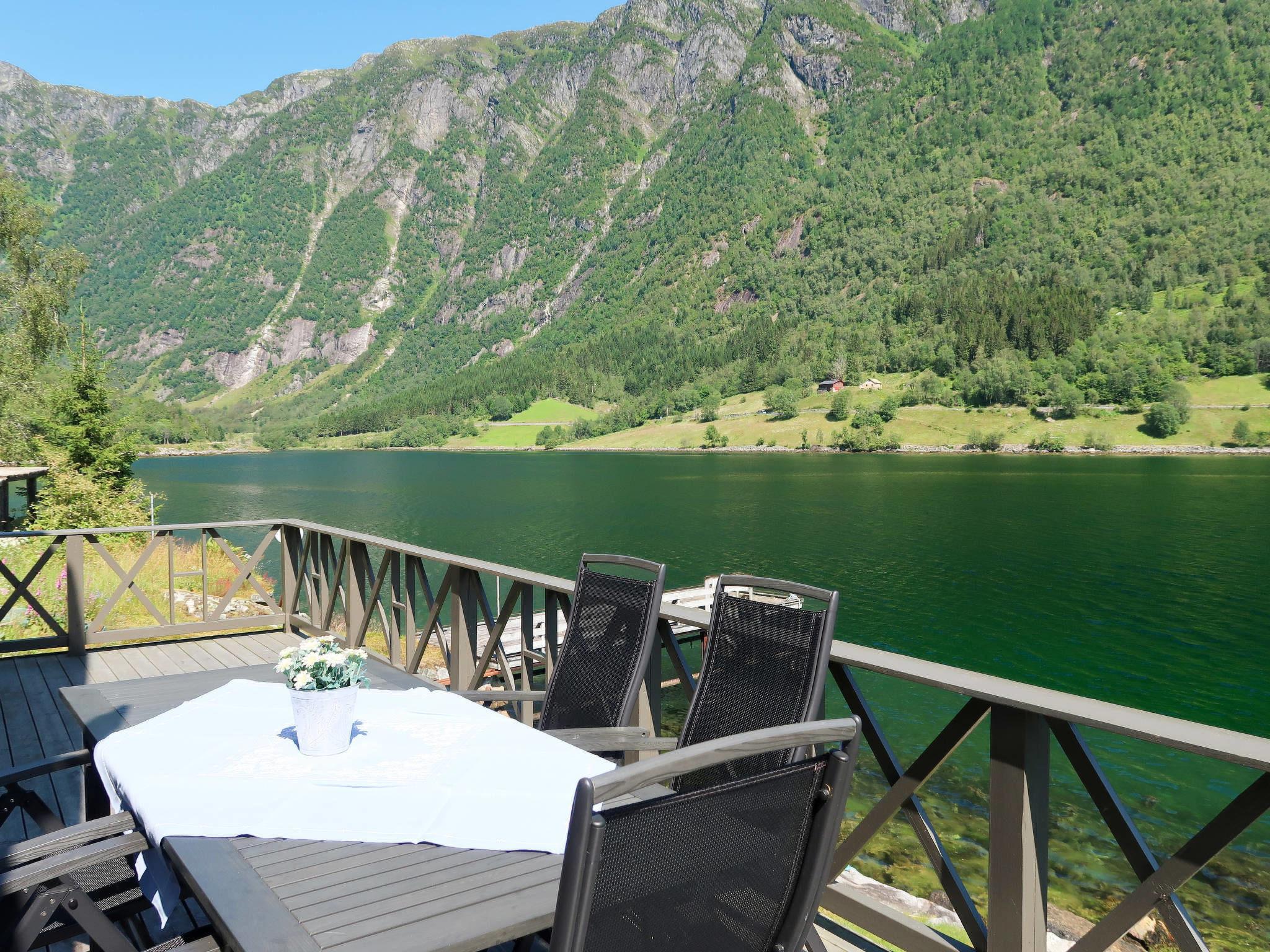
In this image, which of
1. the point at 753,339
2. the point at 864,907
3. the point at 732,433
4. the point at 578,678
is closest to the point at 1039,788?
the point at 864,907

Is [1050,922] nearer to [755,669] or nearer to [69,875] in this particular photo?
[755,669]

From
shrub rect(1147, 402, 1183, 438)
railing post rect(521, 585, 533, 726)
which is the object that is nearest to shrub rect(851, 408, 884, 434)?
shrub rect(1147, 402, 1183, 438)

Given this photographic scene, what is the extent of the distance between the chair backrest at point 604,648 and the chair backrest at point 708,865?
5.43ft

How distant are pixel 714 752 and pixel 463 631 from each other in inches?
144

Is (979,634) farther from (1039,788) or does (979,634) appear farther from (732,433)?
(732,433)

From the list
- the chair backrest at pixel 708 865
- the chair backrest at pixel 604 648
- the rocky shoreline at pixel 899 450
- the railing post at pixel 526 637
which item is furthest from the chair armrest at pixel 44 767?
the rocky shoreline at pixel 899 450

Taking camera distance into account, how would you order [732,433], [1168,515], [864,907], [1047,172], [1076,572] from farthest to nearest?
1. [1047,172]
2. [732,433]
3. [1168,515]
4. [1076,572]
5. [864,907]

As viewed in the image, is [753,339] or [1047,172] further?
[1047,172]

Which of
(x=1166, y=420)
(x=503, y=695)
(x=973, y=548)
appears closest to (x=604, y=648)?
(x=503, y=695)

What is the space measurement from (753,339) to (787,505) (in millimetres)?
87179

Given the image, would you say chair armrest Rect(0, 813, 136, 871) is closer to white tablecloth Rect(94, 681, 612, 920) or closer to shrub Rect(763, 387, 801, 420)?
white tablecloth Rect(94, 681, 612, 920)

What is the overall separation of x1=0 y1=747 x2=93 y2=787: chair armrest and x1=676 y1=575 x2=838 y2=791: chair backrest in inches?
70.3

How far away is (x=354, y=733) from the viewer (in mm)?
2336

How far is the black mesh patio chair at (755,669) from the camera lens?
219cm
